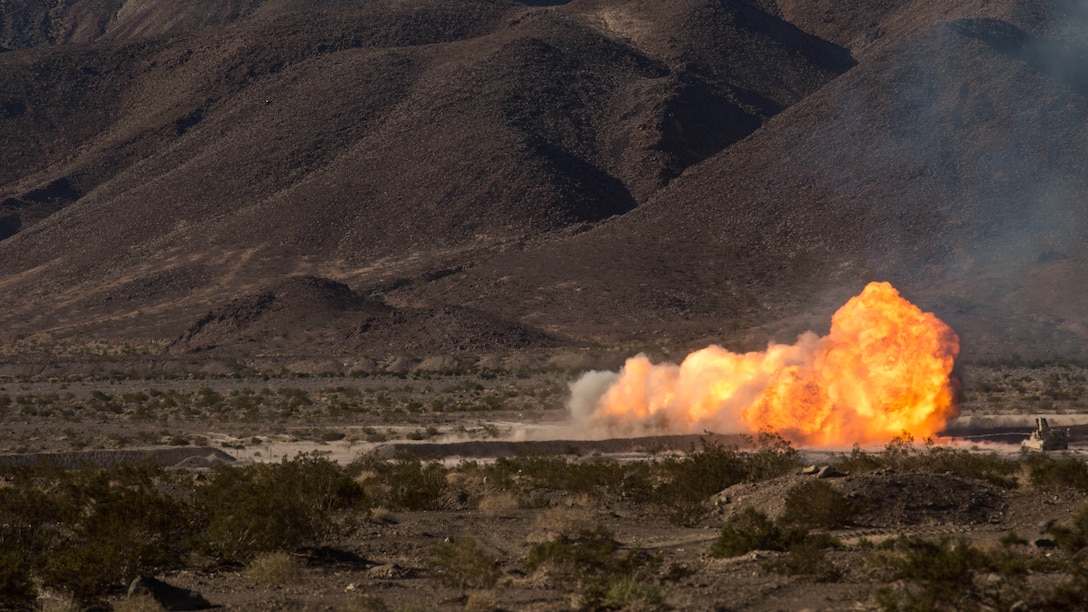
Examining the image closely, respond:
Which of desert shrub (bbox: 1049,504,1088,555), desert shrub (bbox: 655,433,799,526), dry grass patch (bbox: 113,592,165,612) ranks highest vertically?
dry grass patch (bbox: 113,592,165,612)

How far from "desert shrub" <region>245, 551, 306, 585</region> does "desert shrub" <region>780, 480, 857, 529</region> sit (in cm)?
775

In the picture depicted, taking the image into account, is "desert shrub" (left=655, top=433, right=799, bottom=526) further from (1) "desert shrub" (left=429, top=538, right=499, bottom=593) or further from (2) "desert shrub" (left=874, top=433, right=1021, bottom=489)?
(1) "desert shrub" (left=429, top=538, right=499, bottom=593)

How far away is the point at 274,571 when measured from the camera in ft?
60.4

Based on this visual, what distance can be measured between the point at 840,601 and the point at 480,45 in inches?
4656

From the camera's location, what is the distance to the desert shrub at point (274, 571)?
60.3ft

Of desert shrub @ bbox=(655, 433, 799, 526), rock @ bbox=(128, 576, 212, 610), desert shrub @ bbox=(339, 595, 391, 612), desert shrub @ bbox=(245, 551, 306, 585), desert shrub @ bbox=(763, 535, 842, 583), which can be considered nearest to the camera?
desert shrub @ bbox=(339, 595, 391, 612)

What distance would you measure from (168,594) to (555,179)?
91724 millimetres

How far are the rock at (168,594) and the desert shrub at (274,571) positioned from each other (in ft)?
4.33

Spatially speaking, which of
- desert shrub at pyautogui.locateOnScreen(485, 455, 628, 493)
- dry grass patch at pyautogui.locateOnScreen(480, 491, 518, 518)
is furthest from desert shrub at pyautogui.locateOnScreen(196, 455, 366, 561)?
desert shrub at pyautogui.locateOnScreen(485, 455, 628, 493)

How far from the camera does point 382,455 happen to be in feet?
126

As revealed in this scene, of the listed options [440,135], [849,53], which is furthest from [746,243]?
[849,53]

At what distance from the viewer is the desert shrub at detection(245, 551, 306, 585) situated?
1839 cm

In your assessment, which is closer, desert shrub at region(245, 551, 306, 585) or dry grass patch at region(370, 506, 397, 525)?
desert shrub at region(245, 551, 306, 585)

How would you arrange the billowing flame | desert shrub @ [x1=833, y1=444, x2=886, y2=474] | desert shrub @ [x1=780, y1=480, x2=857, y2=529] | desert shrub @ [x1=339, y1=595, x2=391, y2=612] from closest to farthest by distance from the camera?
1. desert shrub @ [x1=339, y1=595, x2=391, y2=612]
2. desert shrub @ [x1=780, y1=480, x2=857, y2=529]
3. desert shrub @ [x1=833, y1=444, x2=886, y2=474]
4. the billowing flame
